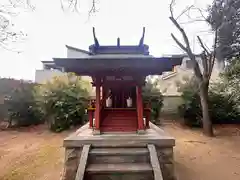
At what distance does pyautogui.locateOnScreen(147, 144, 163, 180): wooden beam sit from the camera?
10.6 feet

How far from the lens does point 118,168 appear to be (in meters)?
3.49

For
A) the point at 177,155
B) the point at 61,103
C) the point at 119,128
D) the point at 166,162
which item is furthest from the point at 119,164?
the point at 61,103

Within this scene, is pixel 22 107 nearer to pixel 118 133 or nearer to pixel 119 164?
pixel 118 133

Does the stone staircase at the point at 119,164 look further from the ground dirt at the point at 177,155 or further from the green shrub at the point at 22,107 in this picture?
the green shrub at the point at 22,107

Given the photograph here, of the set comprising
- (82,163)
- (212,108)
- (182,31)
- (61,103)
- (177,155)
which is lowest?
(177,155)

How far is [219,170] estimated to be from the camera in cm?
466

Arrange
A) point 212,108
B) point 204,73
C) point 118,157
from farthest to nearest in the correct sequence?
point 212,108
point 204,73
point 118,157

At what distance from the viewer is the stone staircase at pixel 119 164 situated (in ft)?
11.3

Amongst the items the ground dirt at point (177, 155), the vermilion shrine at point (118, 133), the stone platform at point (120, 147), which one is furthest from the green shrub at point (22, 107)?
the stone platform at point (120, 147)

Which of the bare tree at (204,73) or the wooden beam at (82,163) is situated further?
the bare tree at (204,73)

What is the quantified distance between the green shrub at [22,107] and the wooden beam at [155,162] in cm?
665

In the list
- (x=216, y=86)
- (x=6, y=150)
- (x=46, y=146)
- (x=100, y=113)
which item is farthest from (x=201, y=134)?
(x=6, y=150)

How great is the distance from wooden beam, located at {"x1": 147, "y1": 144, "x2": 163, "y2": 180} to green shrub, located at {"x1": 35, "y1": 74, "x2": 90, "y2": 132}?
16.6ft

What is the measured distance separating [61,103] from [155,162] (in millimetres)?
5517
